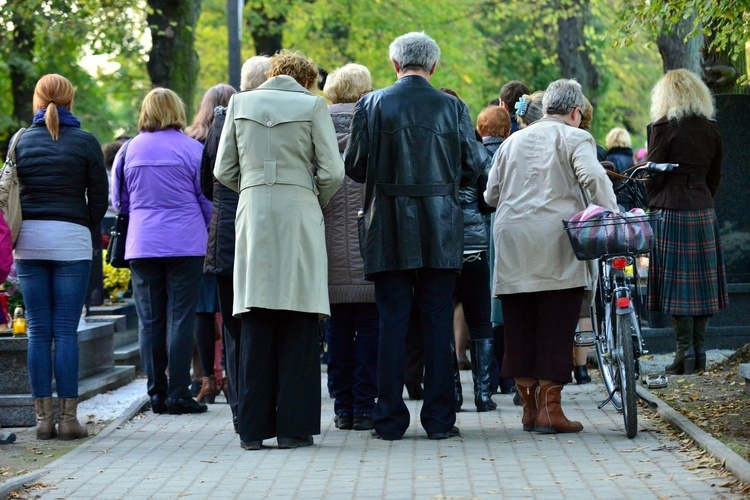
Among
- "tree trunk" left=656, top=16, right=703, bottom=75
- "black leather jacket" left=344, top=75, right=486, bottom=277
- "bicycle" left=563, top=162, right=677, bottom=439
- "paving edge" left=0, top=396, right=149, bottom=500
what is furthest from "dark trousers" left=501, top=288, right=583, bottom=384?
"tree trunk" left=656, top=16, right=703, bottom=75

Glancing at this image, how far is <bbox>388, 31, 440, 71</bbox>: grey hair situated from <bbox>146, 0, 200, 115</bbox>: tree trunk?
1158 centimetres

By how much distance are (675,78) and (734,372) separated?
7.67ft

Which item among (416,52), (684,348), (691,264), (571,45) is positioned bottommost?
(684,348)

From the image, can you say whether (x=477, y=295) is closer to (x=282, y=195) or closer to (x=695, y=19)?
(x=282, y=195)

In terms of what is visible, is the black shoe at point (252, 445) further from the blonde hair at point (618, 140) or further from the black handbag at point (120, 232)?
the blonde hair at point (618, 140)

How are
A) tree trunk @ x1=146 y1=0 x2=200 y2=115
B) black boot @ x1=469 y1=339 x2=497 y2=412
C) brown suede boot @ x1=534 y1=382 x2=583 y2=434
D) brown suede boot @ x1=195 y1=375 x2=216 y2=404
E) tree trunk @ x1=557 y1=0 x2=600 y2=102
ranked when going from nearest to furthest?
brown suede boot @ x1=534 y1=382 x2=583 y2=434 → black boot @ x1=469 y1=339 x2=497 y2=412 → brown suede boot @ x1=195 y1=375 x2=216 y2=404 → tree trunk @ x1=146 y1=0 x2=200 y2=115 → tree trunk @ x1=557 y1=0 x2=600 y2=102

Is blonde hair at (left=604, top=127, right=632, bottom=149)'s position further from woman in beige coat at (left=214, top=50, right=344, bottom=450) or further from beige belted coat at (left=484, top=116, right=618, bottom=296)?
woman in beige coat at (left=214, top=50, right=344, bottom=450)

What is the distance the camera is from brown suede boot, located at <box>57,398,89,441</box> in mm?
8555

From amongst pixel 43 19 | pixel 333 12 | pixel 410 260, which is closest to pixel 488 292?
pixel 410 260

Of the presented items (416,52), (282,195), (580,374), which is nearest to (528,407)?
(282,195)

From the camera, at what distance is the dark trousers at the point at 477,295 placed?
934 centimetres

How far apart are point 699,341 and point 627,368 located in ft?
12.0

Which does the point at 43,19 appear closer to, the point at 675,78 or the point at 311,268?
the point at 675,78

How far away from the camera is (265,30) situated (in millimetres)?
28484
